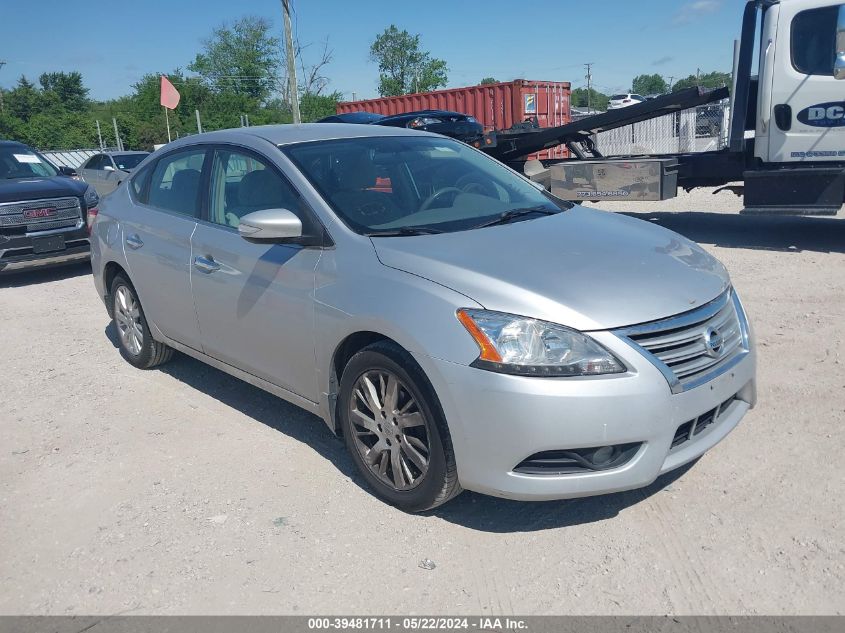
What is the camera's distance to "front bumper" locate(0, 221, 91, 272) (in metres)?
9.15

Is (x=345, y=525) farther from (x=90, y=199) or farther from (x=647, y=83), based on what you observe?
(x=647, y=83)

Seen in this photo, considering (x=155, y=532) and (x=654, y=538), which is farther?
(x=155, y=532)

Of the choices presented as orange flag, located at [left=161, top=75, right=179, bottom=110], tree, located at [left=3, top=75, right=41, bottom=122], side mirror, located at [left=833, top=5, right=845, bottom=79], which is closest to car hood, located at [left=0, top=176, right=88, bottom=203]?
→ side mirror, located at [left=833, top=5, right=845, bottom=79]

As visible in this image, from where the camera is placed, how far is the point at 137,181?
5.54 metres

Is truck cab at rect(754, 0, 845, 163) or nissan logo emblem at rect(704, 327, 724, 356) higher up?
truck cab at rect(754, 0, 845, 163)

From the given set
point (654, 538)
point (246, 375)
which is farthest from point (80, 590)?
point (654, 538)

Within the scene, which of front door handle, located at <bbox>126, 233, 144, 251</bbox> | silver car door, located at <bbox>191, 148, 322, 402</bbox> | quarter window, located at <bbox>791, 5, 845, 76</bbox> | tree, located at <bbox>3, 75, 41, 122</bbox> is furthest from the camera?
tree, located at <bbox>3, 75, 41, 122</bbox>

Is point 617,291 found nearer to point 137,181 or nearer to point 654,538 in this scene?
point 654,538

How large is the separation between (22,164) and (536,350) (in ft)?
32.2

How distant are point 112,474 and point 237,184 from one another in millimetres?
1781

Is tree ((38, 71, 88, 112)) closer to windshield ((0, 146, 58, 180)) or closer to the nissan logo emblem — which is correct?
windshield ((0, 146, 58, 180))

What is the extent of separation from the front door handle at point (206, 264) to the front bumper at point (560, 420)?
1758mm

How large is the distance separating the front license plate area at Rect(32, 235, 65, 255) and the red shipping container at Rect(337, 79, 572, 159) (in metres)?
13.4

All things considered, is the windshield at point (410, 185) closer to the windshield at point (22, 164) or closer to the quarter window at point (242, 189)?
the quarter window at point (242, 189)
